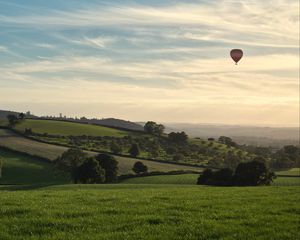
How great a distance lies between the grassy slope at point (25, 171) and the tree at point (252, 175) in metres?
39.3

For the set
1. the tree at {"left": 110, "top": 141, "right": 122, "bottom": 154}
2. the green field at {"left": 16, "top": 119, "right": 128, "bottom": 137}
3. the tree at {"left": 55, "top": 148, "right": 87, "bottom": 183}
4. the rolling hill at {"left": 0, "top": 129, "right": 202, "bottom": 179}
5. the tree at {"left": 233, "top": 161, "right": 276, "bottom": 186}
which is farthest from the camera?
the green field at {"left": 16, "top": 119, "right": 128, "bottom": 137}

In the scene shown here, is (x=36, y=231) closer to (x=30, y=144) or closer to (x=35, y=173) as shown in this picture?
(x=35, y=173)

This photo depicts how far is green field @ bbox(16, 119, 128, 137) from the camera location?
171375 mm

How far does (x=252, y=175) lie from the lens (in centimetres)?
8144

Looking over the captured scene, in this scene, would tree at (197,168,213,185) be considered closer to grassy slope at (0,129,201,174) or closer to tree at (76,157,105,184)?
tree at (76,157,105,184)

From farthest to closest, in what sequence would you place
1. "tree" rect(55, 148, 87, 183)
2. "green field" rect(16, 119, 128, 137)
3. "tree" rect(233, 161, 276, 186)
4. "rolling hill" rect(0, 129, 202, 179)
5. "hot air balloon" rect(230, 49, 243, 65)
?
"green field" rect(16, 119, 128, 137)
"rolling hill" rect(0, 129, 202, 179)
"tree" rect(55, 148, 87, 183)
"tree" rect(233, 161, 276, 186)
"hot air balloon" rect(230, 49, 243, 65)

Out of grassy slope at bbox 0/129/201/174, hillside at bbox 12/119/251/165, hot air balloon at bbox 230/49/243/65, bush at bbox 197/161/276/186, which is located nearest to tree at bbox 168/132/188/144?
hillside at bbox 12/119/251/165

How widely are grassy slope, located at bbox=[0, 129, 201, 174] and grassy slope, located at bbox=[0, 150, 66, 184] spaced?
4.24m

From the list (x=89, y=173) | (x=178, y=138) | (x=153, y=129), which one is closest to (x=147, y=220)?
(x=89, y=173)

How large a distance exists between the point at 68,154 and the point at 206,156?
230ft

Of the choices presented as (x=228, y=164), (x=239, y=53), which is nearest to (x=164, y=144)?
(x=228, y=164)

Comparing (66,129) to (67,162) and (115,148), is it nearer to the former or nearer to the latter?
(115,148)

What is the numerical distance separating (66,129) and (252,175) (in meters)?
111

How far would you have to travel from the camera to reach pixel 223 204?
70.9 feet
